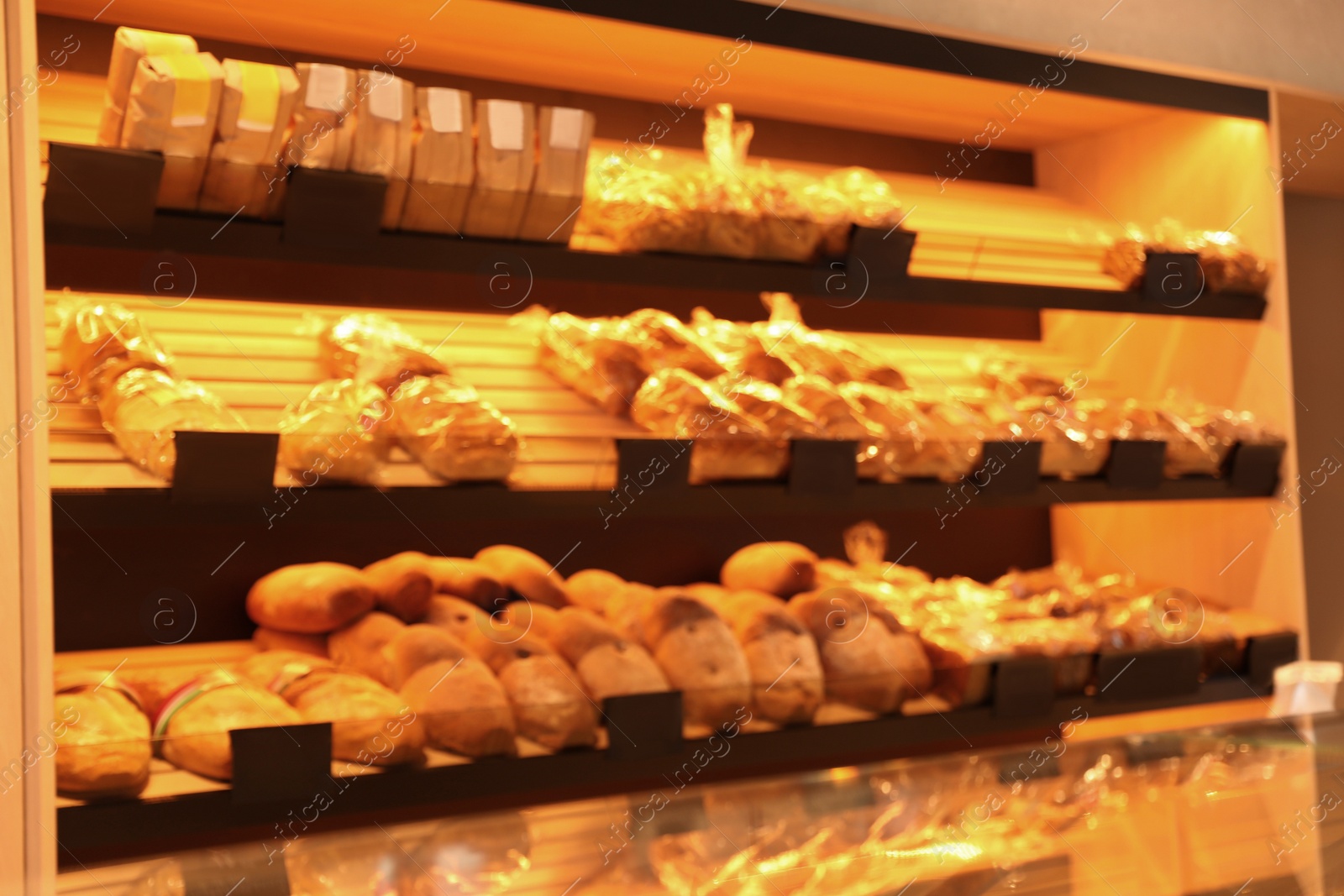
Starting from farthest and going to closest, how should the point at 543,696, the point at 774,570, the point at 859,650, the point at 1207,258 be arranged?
1. the point at 1207,258
2. the point at 774,570
3. the point at 859,650
4. the point at 543,696

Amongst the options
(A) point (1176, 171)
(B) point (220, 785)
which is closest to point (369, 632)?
(B) point (220, 785)

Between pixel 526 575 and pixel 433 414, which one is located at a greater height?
pixel 433 414

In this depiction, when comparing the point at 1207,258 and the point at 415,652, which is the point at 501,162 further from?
the point at 1207,258

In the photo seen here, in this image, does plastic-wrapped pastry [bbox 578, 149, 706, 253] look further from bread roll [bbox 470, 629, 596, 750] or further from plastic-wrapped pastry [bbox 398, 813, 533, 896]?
plastic-wrapped pastry [bbox 398, 813, 533, 896]

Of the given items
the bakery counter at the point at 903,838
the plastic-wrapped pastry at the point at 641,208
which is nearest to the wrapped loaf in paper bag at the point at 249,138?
the plastic-wrapped pastry at the point at 641,208

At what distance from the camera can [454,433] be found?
1668mm

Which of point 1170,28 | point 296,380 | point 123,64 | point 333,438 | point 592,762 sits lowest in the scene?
point 592,762

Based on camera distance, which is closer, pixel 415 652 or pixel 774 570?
pixel 415 652

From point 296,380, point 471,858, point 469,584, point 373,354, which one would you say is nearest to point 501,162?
point 373,354

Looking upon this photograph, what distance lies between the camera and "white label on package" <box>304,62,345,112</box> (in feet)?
5.34

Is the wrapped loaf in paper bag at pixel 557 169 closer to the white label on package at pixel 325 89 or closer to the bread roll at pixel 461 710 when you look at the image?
the white label on package at pixel 325 89

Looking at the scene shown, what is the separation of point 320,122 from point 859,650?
4.00ft

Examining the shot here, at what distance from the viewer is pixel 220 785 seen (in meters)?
1.46

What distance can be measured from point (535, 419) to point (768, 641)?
0.54 meters
